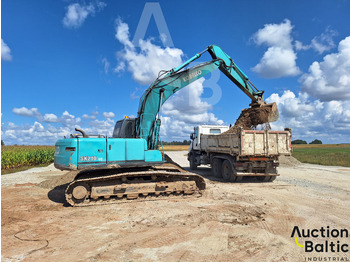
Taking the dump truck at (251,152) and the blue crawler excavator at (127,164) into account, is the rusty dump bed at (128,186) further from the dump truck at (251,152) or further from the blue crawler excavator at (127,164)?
the dump truck at (251,152)

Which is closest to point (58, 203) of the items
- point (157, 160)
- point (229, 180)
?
point (157, 160)

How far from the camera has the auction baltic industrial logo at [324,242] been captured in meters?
4.04

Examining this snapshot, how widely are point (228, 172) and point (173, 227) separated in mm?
6640

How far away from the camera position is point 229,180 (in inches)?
443

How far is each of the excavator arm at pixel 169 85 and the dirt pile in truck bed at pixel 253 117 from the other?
0.30m

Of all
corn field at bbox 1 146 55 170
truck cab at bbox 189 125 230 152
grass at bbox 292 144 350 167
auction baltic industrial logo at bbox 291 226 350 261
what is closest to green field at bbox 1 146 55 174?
corn field at bbox 1 146 55 170

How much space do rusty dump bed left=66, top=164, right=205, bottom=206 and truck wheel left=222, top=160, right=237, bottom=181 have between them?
9.56ft

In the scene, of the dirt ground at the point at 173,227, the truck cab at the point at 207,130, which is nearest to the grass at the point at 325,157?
the truck cab at the point at 207,130

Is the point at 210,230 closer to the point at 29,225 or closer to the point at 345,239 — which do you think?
the point at 345,239

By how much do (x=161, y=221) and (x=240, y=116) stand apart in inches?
369

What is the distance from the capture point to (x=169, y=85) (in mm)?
9508

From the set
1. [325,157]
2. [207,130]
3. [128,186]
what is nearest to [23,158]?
[207,130]

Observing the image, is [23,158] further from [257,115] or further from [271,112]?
[271,112]

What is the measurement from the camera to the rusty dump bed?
7.22 meters
